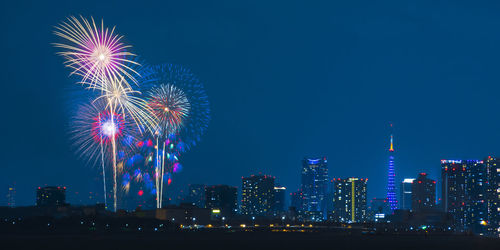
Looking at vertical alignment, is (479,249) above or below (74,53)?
below

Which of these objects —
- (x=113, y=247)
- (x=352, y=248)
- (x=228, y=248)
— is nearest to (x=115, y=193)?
(x=113, y=247)

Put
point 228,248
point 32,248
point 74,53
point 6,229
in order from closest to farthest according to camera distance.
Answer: point 74,53
point 32,248
point 228,248
point 6,229

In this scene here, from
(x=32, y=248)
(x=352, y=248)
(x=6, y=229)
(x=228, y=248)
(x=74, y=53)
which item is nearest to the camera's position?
(x=74, y=53)

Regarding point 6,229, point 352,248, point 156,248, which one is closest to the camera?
point 156,248

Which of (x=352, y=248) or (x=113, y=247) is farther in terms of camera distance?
(x=352, y=248)

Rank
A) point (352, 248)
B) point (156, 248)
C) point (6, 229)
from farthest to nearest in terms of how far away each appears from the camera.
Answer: point (6, 229) → point (352, 248) → point (156, 248)

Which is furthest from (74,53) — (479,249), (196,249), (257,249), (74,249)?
(479,249)

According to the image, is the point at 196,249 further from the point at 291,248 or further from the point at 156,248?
the point at 291,248

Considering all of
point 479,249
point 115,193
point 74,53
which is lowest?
point 479,249

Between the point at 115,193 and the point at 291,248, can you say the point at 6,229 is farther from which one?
the point at 291,248
